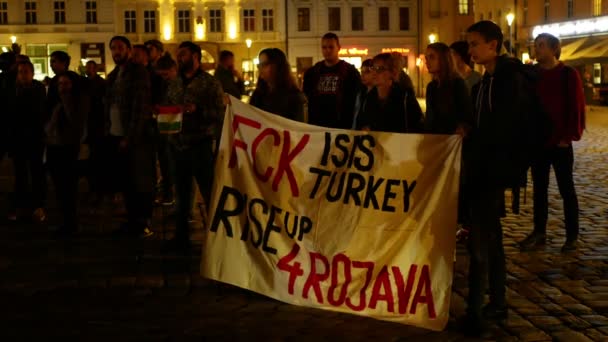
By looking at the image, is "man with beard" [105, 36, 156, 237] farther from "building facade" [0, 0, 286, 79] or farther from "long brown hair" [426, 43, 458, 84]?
"building facade" [0, 0, 286, 79]

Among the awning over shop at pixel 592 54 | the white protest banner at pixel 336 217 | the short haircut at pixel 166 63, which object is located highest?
the awning over shop at pixel 592 54

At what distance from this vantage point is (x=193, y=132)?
8977mm

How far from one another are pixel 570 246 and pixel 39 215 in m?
6.27

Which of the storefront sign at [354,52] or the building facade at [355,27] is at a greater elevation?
the building facade at [355,27]

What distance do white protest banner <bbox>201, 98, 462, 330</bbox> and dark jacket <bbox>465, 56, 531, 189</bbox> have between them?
241 mm

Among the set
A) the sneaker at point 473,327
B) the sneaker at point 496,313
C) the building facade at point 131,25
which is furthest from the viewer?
the building facade at point 131,25

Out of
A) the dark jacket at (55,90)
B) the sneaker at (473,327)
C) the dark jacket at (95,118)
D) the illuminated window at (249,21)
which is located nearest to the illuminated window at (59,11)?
the illuminated window at (249,21)

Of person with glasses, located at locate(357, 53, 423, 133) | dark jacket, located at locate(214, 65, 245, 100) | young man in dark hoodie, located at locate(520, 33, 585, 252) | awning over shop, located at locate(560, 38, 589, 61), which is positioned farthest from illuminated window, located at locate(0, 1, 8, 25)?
person with glasses, located at locate(357, 53, 423, 133)

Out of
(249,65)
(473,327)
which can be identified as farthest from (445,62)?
(249,65)

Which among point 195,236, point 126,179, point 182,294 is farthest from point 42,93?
point 182,294

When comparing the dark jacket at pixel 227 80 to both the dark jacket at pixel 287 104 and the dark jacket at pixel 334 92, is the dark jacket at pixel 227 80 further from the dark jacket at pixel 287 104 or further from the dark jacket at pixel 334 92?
the dark jacket at pixel 287 104

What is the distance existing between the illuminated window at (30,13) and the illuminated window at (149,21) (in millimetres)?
8801

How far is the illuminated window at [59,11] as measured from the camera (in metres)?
74.9

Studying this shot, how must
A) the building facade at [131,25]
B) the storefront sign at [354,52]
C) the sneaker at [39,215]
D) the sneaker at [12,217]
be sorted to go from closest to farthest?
the sneaker at [39,215], the sneaker at [12,217], the building facade at [131,25], the storefront sign at [354,52]
